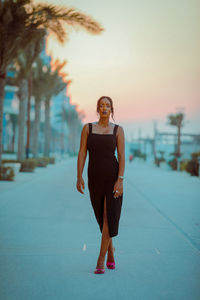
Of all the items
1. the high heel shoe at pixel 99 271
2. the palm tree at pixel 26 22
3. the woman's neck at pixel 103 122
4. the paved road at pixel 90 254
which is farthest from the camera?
the palm tree at pixel 26 22

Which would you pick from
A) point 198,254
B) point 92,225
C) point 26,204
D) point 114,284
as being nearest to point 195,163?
point 26,204

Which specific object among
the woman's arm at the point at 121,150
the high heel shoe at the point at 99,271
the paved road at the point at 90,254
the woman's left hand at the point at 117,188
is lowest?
the paved road at the point at 90,254

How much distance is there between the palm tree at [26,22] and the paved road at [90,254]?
806 cm

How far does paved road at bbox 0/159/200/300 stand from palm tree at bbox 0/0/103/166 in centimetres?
806

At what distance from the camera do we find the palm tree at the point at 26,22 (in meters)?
15.2

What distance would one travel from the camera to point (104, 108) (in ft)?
15.3

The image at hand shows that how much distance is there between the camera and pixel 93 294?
379 cm

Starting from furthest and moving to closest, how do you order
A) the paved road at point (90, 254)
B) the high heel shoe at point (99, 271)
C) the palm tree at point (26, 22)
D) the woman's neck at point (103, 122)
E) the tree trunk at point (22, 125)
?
the tree trunk at point (22, 125) < the palm tree at point (26, 22) < the woman's neck at point (103, 122) < the high heel shoe at point (99, 271) < the paved road at point (90, 254)

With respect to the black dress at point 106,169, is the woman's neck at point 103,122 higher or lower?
higher

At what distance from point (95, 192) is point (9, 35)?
12.5 metres

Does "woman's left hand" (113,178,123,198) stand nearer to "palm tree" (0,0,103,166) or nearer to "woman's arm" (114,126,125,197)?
"woman's arm" (114,126,125,197)

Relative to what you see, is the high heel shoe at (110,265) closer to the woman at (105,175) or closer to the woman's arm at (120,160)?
the woman at (105,175)

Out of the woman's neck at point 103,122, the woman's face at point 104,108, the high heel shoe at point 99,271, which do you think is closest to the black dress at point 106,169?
the woman's neck at point 103,122

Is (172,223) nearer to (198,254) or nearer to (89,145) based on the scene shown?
(198,254)
